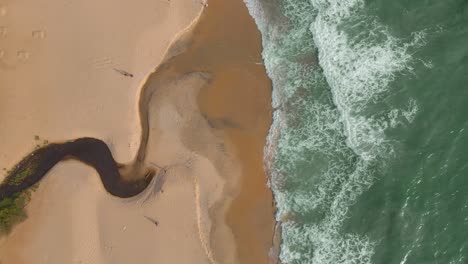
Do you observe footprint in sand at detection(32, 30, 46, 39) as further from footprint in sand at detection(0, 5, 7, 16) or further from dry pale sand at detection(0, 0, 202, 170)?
footprint in sand at detection(0, 5, 7, 16)

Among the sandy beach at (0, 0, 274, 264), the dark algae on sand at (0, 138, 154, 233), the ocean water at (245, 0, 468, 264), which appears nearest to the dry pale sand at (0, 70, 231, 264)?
the sandy beach at (0, 0, 274, 264)

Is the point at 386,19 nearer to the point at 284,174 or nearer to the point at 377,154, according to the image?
the point at 377,154

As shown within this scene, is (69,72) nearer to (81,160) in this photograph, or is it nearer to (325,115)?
(81,160)

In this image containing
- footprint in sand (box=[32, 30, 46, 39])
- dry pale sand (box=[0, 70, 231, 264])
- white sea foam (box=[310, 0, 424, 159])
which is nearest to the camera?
dry pale sand (box=[0, 70, 231, 264])

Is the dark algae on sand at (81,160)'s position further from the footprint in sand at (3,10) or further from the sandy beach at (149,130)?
the footprint in sand at (3,10)

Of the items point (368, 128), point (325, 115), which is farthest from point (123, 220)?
point (368, 128)

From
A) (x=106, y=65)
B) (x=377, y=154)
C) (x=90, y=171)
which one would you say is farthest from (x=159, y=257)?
(x=377, y=154)

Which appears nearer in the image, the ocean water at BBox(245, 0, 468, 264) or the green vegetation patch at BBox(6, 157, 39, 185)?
the ocean water at BBox(245, 0, 468, 264)
